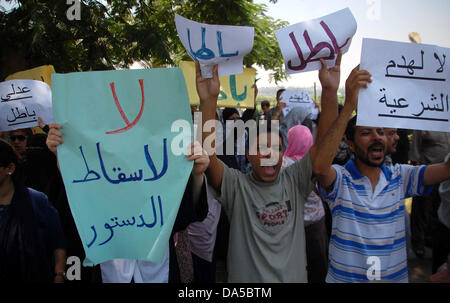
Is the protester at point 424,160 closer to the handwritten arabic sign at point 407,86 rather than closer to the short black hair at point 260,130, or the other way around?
the handwritten arabic sign at point 407,86

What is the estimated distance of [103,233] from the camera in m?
1.54

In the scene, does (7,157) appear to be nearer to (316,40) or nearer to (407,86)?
(316,40)

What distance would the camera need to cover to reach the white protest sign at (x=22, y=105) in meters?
2.90

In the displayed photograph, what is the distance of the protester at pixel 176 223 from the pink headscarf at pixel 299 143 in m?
1.33

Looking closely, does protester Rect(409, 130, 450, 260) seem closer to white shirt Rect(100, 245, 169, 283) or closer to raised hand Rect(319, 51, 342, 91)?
raised hand Rect(319, 51, 342, 91)

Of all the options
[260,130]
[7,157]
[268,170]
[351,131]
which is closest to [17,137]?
[7,157]

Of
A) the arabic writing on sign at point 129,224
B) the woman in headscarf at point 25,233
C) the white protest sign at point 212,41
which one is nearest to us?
the arabic writing on sign at point 129,224

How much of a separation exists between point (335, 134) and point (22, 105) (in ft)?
8.55

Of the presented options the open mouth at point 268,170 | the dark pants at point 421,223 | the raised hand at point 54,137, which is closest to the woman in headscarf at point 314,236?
the open mouth at point 268,170
